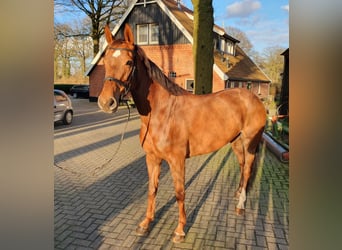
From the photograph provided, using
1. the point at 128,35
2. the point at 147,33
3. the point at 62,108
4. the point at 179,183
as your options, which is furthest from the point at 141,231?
the point at 147,33

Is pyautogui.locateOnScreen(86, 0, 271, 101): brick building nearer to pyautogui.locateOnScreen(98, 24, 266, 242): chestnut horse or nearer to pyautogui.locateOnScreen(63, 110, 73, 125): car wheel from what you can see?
pyautogui.locateOnScreen(63, 110, 73, 125): car wheel

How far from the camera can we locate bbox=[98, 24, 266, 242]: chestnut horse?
225 cm

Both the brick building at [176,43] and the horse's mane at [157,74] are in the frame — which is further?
the brick building at [176,43]

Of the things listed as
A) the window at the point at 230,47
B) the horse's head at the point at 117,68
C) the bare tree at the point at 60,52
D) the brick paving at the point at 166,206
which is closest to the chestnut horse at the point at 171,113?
the horse's head at the point at 117,68

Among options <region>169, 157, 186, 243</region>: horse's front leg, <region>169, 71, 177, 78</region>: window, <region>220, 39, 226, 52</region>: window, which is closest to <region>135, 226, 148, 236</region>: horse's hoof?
<region>169, 157, 186, 243</region>: horse's front leg

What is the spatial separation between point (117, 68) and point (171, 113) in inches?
32.7

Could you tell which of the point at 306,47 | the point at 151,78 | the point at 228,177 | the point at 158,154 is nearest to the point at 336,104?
the point at 306,47

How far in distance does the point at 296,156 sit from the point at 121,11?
1560cm

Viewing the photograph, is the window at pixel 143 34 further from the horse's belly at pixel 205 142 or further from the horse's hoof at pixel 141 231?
the horse's hoof at pixel 141 231

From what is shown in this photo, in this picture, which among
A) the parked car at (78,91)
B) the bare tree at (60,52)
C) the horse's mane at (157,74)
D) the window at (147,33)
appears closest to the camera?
the horse's mane at (157,74)

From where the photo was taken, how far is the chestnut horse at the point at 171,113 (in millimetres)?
2246

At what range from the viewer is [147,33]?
47.9ft

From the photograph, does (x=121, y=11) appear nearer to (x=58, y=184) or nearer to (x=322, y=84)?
(x=58, y=184)

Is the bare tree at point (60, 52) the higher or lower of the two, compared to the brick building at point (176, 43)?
lower
